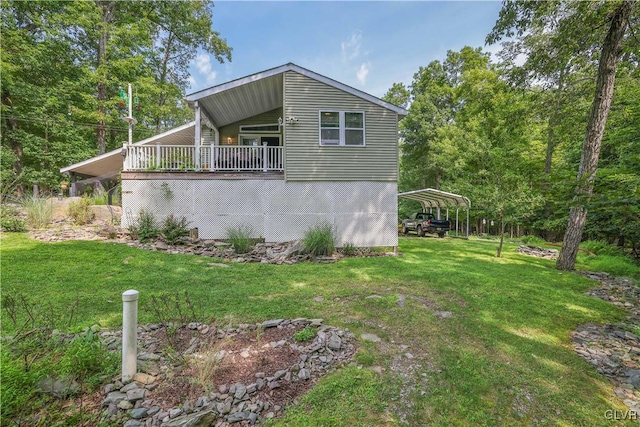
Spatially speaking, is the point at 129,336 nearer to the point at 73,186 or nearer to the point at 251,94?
the point at 251,94

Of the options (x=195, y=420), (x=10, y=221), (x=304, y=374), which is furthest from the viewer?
(x=10, y=221)

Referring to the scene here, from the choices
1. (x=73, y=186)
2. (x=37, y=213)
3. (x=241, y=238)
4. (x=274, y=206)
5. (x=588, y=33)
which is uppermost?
(x=588, y=33)

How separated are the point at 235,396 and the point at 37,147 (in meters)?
20.7

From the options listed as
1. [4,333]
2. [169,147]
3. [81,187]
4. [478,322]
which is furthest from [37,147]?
[478,322]

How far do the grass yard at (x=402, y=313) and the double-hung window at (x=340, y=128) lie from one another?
4.25 meters

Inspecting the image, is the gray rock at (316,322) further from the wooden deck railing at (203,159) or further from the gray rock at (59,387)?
the wooden deck railing at (203,159)

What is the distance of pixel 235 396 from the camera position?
7.22 feet

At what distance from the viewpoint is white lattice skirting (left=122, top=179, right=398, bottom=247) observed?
8.73 meters

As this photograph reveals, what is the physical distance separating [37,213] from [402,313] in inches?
438

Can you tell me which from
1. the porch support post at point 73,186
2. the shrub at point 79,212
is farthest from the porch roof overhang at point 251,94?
the porch support post at point 73,186

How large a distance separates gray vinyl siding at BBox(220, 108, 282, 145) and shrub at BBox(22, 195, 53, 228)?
667 cm

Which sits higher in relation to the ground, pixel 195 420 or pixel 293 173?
pixel 293 173

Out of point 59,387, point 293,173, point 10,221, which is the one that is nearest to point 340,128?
point 293,173

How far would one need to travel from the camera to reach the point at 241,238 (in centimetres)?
828
